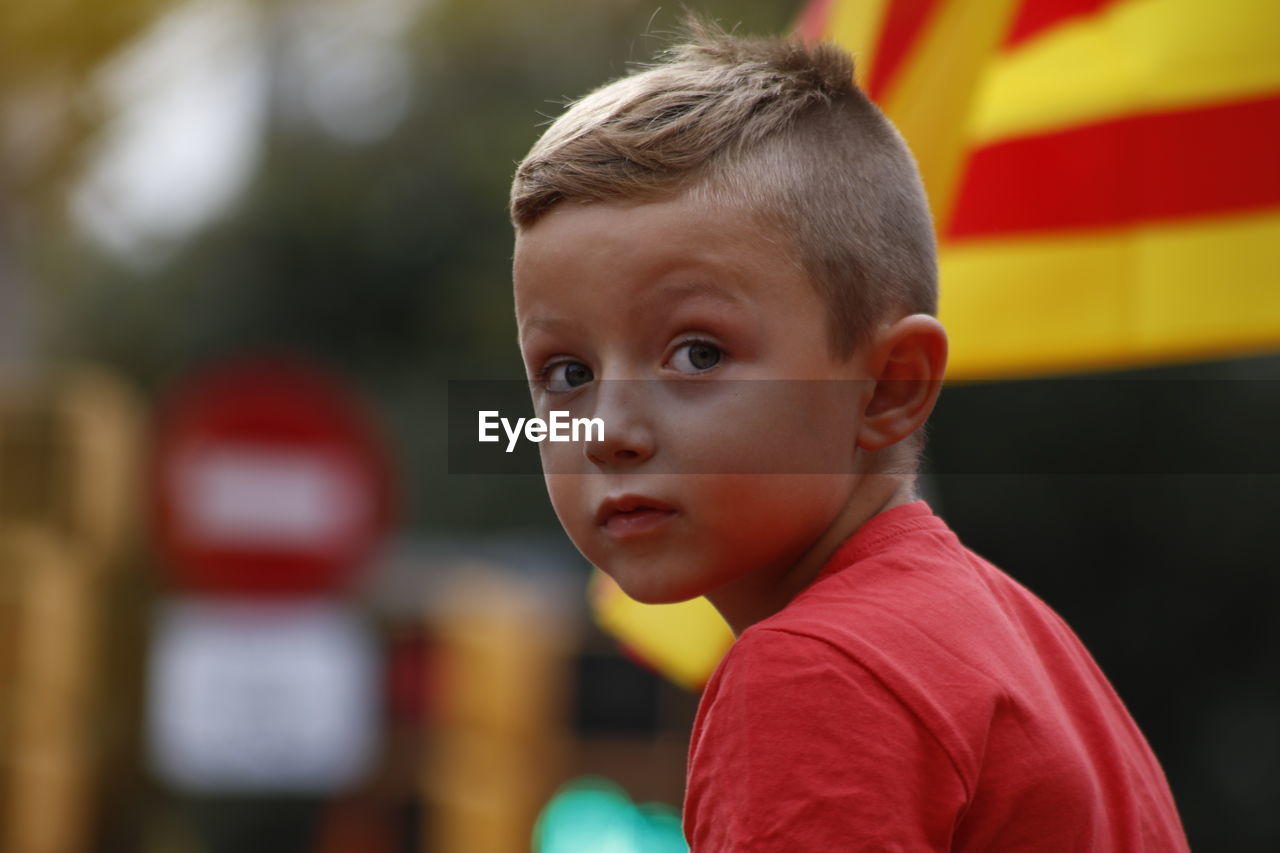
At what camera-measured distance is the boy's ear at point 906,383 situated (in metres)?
1.48

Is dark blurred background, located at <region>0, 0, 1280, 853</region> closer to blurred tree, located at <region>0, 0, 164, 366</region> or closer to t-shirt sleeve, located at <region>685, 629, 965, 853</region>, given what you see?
blurred tree, located at <region>0, 0, 164, 366</region>

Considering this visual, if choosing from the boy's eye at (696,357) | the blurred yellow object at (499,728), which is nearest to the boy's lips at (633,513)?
the boy's eye at (696,357)

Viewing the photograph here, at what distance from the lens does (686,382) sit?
136cm

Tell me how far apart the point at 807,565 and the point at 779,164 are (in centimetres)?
36

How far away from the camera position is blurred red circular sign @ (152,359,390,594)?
17.3ft

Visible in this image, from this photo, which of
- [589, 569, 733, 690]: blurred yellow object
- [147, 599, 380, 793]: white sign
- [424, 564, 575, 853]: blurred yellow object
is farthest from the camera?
[424, 564, 575, 853]: blurred yellow object

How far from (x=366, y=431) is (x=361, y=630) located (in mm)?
1324

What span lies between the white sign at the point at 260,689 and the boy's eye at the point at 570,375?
399 cm

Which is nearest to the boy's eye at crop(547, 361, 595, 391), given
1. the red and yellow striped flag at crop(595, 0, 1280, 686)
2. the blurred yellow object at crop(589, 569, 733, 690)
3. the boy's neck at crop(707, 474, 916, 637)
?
the boy's neck at crop(707, 474, 916, 637)

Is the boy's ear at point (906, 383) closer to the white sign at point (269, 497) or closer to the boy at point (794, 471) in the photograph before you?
the boy at point (794, 471)

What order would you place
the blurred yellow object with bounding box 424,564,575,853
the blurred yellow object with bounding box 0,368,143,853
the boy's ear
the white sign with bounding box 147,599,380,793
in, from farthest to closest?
the blurred yellow object with bounding box 0,368,143,853, the blurred yellow object with bounding box 424,564,575,853, the white sign with bounding box 147,599,380,793, the boy's ear

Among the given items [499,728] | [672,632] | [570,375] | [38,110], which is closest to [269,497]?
[499,728]

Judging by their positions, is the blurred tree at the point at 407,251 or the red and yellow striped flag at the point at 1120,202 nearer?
the red and yellow striped flag at the point at 1120,202

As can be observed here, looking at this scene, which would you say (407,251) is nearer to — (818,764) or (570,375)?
(570,375)
